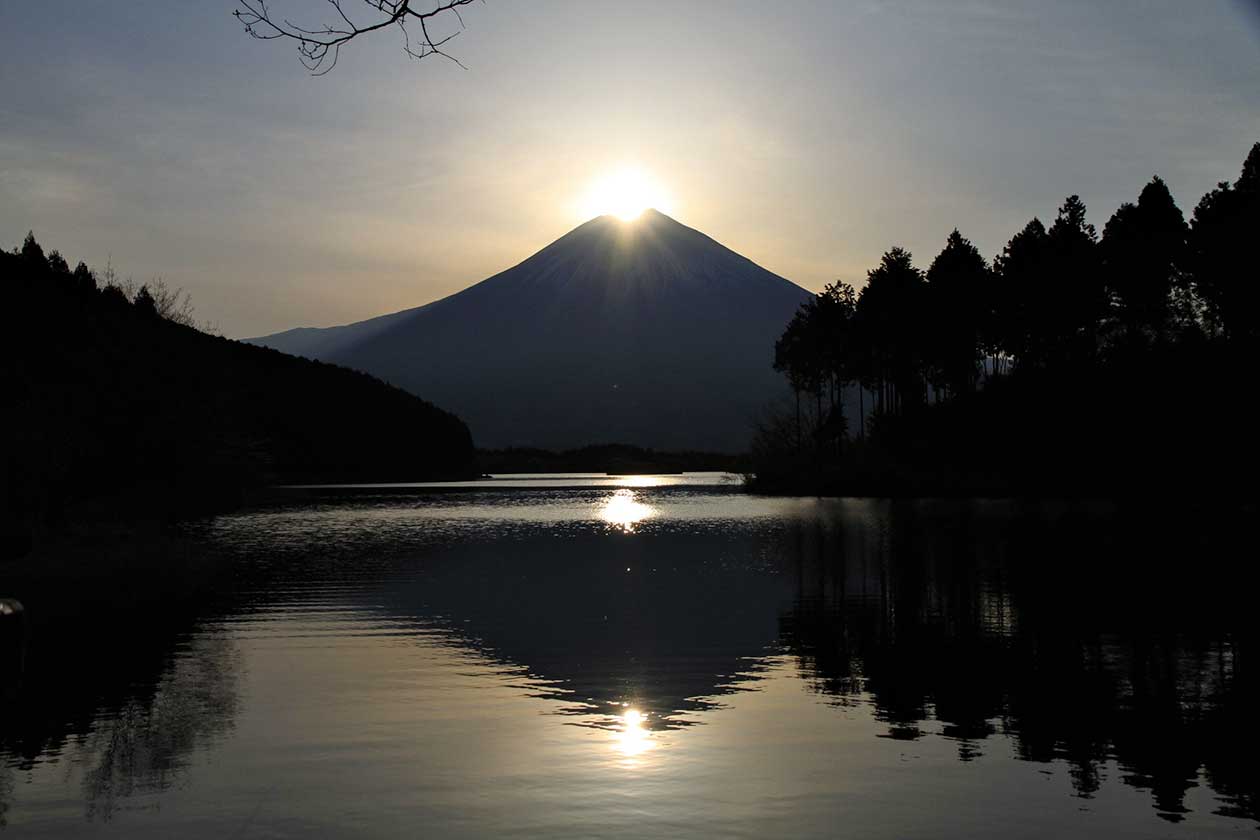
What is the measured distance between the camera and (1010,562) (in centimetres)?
3906

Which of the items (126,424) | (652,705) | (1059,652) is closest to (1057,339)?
(126,424)

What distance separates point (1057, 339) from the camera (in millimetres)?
99438

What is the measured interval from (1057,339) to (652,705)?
89899mm

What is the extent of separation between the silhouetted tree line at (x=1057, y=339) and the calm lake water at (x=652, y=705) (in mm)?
42019

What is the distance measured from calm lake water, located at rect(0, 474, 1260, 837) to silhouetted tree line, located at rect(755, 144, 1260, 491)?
138ft

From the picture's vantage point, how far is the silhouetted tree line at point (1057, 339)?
252 ft

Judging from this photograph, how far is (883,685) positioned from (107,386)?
35835 millimetres

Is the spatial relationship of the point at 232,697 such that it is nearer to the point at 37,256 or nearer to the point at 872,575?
the point at 872,575

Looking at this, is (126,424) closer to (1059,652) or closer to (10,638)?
(1059,652)

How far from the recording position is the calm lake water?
11.6 m

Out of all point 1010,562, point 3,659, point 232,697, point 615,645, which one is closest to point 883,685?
point 615,645

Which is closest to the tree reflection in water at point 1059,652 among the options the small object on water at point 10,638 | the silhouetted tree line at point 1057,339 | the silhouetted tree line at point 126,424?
the small object on water at point 10,638

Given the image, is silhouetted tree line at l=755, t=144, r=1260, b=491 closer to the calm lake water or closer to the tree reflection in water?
the tree reflection in water

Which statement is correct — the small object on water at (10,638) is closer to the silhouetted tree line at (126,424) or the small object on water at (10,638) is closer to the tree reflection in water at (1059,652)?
the tree reflection in water at (1059,652)
